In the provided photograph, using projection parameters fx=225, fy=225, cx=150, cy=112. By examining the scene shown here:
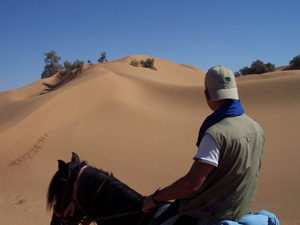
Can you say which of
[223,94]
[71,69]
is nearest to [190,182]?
[223,94]

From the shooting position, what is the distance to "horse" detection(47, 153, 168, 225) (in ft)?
6.86

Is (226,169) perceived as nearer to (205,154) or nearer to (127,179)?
(205,154)

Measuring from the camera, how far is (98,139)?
1064 centimetres

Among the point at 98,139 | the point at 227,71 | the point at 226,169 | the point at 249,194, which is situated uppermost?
the point at 227,71

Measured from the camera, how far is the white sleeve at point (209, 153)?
145 centimetres

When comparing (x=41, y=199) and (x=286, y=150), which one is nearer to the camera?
(x=41, y=199)

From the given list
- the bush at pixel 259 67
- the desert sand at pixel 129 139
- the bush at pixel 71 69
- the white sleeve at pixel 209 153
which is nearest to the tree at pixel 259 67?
the bush at pixel 259 67

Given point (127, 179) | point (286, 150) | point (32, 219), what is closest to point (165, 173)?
point (127, 179)

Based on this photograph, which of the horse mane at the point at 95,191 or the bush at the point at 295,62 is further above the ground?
the bush at the point at 295,62

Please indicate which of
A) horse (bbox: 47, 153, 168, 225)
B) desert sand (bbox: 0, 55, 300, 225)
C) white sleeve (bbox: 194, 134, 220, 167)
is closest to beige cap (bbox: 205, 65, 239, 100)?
white sleeve (bbox: 194, 134, 220, 167)

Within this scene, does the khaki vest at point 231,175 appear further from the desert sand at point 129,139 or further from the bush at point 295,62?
the bush at point 295,62

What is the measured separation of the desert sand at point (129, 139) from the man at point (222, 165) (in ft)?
14.9

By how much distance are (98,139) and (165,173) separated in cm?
408

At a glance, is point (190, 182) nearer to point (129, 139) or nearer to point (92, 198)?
point (92, 198)
